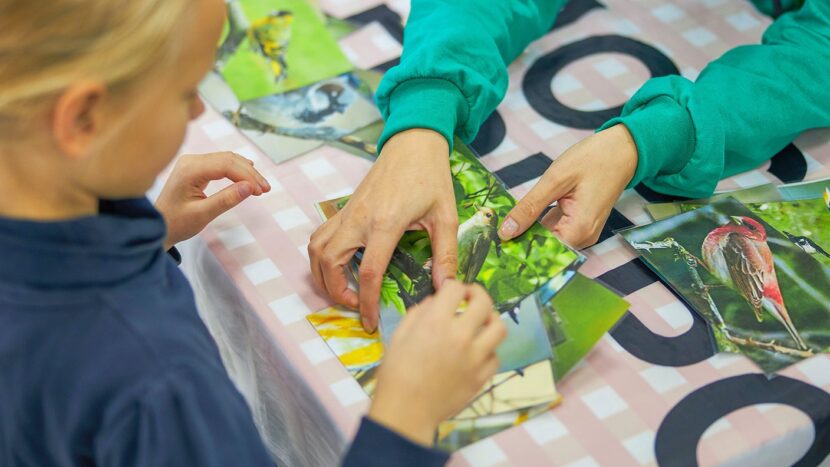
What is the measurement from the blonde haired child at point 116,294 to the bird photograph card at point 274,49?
48 cm

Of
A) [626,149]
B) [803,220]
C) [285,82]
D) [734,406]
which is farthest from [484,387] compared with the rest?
[285,82]

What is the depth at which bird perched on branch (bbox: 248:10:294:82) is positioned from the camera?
1223mm

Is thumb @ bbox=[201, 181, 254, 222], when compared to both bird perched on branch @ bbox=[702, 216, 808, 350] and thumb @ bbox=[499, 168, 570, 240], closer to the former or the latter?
thumb @ bbox=[499, 168, 570, 240]

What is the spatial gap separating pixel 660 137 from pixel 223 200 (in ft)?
1.56

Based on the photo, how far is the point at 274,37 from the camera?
1.26m

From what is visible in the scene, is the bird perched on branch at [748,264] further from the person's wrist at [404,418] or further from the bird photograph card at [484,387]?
the person's wrist at [404,418]

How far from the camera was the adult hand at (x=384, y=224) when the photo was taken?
2.98 ft

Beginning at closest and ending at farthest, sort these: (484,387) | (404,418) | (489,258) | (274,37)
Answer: (404,418) → (484,387) → (489,258) → (274,37)

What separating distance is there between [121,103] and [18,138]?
0.08m

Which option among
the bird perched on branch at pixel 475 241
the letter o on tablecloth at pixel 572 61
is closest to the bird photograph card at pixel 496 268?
the bird perched on branch at pixel 475 241

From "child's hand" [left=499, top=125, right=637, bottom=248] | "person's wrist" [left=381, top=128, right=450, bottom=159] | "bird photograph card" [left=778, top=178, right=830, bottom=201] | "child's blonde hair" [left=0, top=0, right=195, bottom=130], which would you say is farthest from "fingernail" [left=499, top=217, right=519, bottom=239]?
"child's blonde hair" [left=0, top=0, right=195, bottom=130]

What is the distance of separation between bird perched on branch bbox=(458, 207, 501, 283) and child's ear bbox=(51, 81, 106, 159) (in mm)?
411

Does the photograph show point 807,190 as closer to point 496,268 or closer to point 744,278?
point 744,278

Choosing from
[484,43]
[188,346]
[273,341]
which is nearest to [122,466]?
[188,346]
